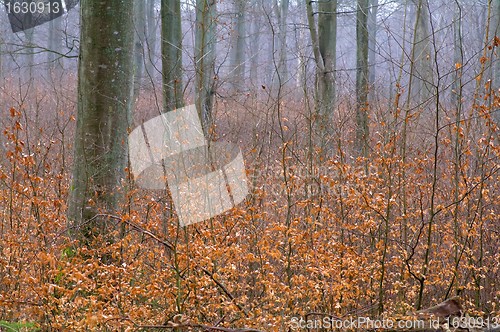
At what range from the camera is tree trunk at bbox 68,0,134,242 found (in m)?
5.09

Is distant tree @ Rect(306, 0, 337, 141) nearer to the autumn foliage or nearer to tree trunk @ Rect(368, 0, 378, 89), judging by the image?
tree trunk @ Rect(368, 0, 378, 89)

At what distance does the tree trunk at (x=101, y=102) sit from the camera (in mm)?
5086

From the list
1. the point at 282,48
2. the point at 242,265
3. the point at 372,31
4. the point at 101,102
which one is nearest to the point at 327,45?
the point at 282,48

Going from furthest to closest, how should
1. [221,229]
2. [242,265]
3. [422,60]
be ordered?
[422,60] < [242,265] < [221,229]

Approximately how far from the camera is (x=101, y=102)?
5.14m

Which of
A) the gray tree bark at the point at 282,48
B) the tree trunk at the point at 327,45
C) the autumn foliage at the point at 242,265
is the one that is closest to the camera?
the autumn foliage at the point at 242,265

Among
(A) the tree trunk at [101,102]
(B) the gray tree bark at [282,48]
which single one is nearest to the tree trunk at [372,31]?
(B) the gray tree bark at [282,48]

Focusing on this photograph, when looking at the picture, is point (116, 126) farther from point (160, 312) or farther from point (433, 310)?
point (433, 310)

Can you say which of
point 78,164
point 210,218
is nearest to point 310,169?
point 210,218

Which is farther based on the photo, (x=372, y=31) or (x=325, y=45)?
(x=372, y=31)

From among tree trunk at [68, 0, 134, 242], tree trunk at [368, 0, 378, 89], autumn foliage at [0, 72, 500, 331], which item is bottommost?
autumn foliage at [0, 72, 500, 331]

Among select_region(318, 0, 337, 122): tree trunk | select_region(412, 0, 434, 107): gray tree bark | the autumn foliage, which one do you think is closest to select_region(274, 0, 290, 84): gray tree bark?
select_region(318, 0, 337, 122): tree trunk

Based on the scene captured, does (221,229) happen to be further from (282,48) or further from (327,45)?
(327,45)

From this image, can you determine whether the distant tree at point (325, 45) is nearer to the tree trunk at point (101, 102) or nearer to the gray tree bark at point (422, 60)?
the gray tree bark at point (422, 60)
